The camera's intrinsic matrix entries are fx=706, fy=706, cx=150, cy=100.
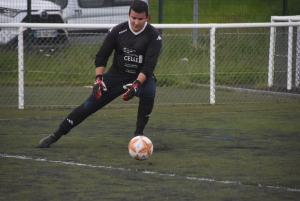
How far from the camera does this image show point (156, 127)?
9969 millimetres

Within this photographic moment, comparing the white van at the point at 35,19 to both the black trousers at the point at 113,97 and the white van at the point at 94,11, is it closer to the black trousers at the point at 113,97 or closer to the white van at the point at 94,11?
the white van at the point at 94,11

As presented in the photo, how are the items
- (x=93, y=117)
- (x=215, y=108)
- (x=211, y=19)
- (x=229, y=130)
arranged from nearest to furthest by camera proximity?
1. (x=229, y=130)
2. (x=93, y=117)
3. (x=215, y=108)
4. (x=211, y=19)

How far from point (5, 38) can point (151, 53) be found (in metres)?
6.07

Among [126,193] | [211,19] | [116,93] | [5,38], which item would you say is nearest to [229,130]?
[116,93]

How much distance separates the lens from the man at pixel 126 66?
26.2 feet

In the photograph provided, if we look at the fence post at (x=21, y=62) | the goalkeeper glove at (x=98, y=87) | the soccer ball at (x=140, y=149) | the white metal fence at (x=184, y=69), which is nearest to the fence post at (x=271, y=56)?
the white metal fence at (x=184, y=69)

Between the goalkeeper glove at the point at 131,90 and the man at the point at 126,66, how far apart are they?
0.49ft

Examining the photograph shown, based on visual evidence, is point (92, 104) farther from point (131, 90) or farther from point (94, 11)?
point (94, 11)

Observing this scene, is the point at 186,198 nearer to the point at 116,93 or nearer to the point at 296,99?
the point at 116,93

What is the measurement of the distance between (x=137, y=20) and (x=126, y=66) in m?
0.58

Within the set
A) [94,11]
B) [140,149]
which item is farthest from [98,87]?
[94,11]

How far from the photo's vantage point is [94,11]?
16.9m

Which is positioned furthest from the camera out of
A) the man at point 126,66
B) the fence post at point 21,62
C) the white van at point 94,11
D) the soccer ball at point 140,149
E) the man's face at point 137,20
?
the white van at point 94,11

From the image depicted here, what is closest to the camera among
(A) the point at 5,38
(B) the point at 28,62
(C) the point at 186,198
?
(C) the point at 186,198
